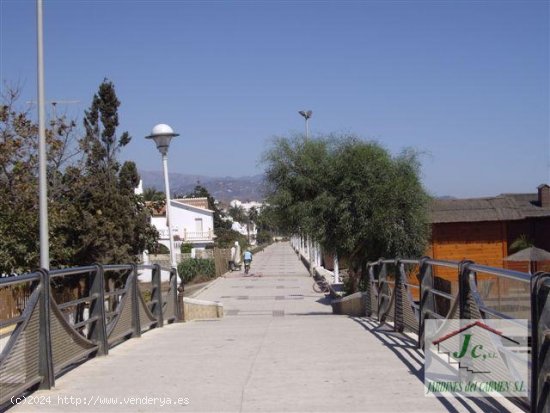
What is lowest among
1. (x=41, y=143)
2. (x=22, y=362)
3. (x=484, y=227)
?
(x=22, y=362)

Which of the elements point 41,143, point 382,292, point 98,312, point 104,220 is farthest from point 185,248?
point 98,312

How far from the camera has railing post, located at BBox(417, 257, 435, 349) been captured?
325 inches

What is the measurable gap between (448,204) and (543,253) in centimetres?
657

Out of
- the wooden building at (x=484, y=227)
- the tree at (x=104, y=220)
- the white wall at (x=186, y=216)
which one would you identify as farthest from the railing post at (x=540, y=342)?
the white wall at (x=186, y=216)

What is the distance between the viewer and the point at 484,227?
31.4 m

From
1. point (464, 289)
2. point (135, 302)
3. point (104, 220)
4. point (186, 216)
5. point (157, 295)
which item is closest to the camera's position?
point (464, 289)

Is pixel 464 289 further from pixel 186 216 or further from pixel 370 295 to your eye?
pixel 186 216

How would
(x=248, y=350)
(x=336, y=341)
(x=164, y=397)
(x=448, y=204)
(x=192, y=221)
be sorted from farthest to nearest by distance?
(x=192, y=221), (x=448, y=204), (x=336, y=341), (x=248, y=350), (x=164, y=397)

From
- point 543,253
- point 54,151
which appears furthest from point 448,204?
point 54,151

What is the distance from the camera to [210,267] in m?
49.2

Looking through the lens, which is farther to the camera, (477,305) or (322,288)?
(322,288)

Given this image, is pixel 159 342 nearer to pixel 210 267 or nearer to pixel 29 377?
pixel 29 377

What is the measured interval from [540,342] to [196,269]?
4333 cm

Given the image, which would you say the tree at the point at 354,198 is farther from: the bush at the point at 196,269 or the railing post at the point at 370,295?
the bush at the point at 196,269
